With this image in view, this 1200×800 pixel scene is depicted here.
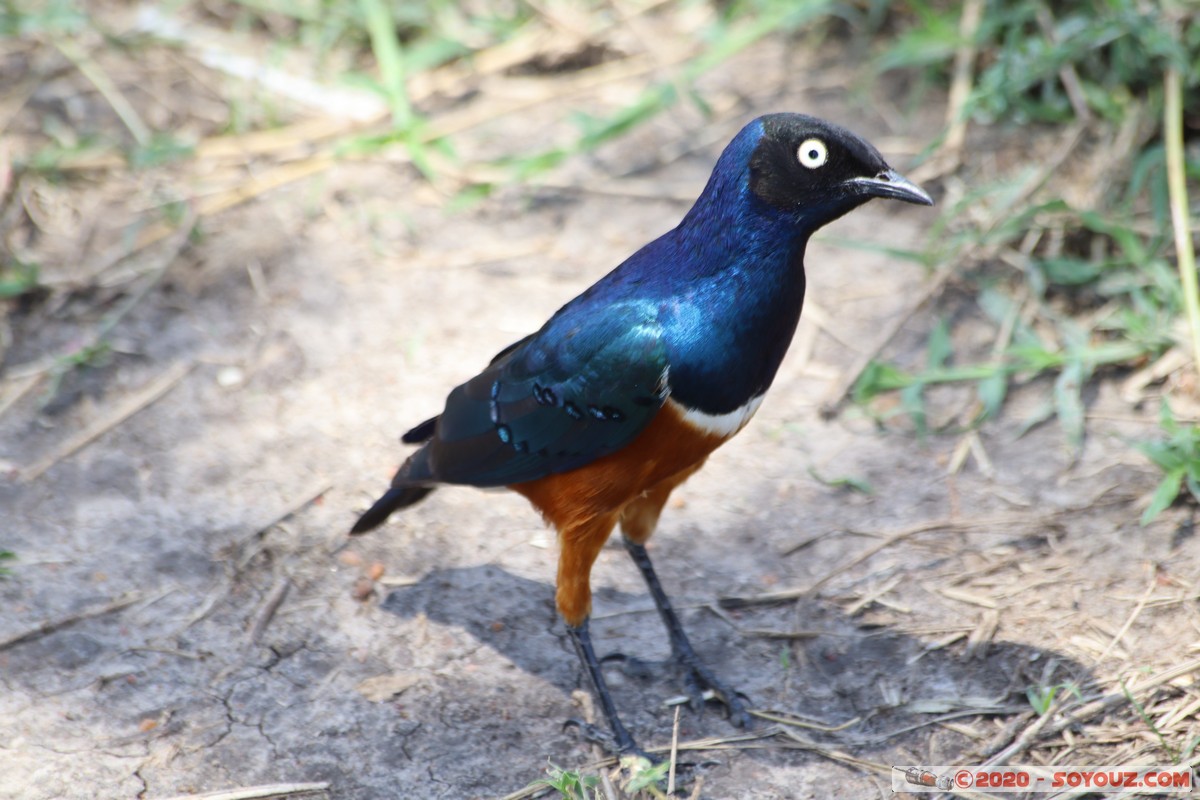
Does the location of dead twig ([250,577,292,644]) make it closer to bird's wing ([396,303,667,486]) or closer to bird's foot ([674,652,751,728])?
bird's wing ([396,303,667,486])

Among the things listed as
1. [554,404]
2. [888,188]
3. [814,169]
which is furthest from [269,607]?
[888,188]

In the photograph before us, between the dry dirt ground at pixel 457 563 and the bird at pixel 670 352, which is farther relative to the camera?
the dry dirt ground at pixel 457 563

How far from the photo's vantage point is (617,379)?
3230 millimetres

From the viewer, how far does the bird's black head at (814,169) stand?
10.3ft

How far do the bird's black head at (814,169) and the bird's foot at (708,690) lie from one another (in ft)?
4.57

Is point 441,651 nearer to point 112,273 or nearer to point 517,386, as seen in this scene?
point 517,386

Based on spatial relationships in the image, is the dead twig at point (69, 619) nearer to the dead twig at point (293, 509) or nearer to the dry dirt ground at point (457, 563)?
the dry dirt ground at point (457, 563)

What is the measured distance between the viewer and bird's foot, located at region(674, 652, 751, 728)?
3.57 metres

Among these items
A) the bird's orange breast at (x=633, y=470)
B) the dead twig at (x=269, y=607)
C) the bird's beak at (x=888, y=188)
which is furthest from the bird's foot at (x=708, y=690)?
the bird's beak at (x=888, y=188)

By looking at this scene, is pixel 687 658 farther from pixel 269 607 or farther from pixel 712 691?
pixel 269 607

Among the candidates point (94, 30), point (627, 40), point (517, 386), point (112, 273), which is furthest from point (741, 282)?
point (94, 30)

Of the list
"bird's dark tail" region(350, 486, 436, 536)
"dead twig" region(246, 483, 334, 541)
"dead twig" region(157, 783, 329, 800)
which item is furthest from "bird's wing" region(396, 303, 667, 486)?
"dead twig" region(157, 783, 329, 800)

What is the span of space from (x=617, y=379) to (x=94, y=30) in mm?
4597

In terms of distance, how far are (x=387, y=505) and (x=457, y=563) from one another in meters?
0.41
